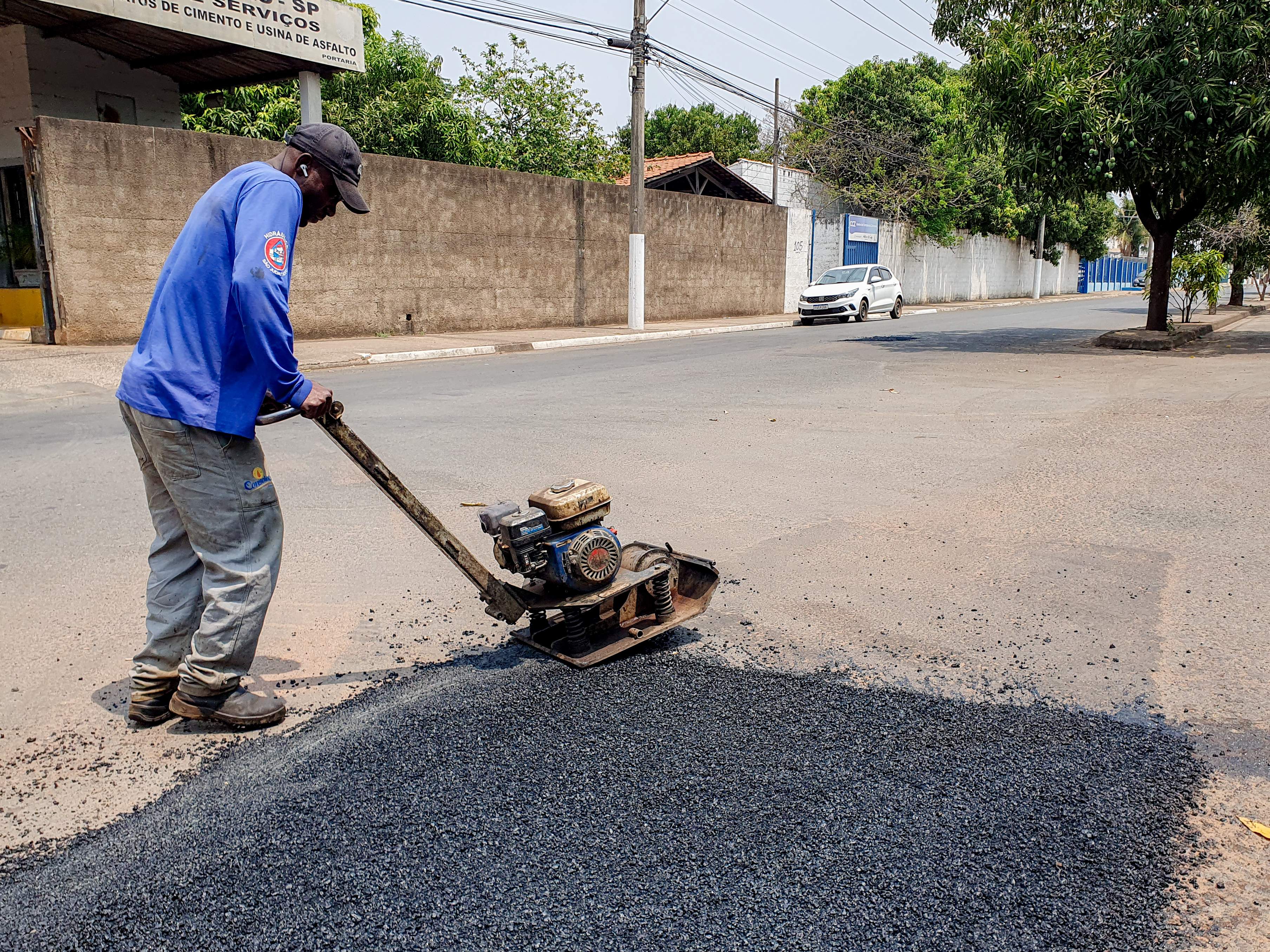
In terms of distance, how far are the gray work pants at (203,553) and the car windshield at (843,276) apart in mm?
25312

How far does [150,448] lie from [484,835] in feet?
5.20

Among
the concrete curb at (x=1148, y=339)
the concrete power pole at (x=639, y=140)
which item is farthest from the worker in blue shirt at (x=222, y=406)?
the concrete power pole at (x=639, y=140)

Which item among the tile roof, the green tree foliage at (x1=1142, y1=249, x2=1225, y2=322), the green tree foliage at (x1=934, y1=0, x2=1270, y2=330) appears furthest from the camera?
the tile roof

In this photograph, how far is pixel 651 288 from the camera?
82.6 feet

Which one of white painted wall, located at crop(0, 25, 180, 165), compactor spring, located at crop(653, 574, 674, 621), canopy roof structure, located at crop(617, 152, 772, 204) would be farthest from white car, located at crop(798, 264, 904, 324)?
compactor spring, located at crop(653, 574, 674, 621)

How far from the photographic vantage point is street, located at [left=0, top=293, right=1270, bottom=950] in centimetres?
235

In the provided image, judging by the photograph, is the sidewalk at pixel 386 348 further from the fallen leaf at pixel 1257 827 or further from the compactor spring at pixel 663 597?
the fallen leaf at pixel 1257 827

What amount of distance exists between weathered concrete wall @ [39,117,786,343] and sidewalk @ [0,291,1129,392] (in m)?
0.56

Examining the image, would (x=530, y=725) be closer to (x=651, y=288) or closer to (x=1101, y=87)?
(x=1101, y=87)

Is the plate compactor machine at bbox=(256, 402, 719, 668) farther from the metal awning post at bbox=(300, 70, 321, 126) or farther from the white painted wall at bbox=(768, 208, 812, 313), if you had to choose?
the white painted wall at bbox=(768, 208, 812, 313)

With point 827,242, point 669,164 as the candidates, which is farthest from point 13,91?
point 827,242

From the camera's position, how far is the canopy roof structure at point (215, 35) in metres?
14.8

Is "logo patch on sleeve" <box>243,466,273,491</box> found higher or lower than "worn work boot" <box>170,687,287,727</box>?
higher

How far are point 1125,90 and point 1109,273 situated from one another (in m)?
58.6
